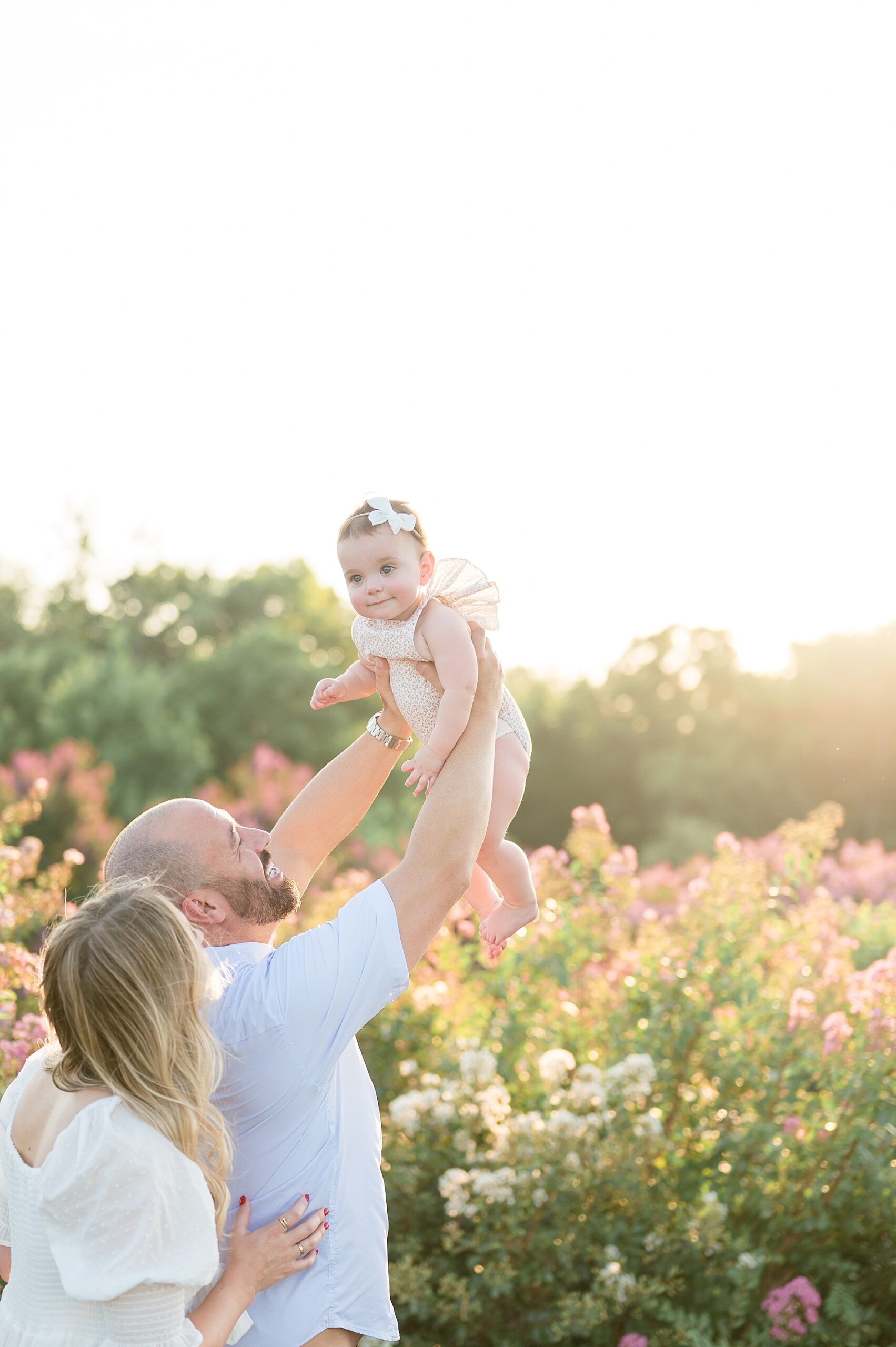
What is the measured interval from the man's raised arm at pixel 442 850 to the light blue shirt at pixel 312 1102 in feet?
0.12

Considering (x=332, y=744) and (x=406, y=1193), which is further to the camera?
(x=332, y=744)

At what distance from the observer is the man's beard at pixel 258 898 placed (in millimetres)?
1975

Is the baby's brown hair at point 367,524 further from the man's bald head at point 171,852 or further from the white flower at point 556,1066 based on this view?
the white flower at point 556,1066

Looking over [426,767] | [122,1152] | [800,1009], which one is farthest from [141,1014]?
[800,1009]

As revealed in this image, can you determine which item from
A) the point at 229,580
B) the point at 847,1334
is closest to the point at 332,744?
the point at 229,580

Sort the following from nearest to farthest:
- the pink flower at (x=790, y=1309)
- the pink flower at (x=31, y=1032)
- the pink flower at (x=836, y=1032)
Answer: the pink flower at (x=31, y=1032)
the pink flower at (x=790, y=1309)
the pink flower at (x=836, y=1032)

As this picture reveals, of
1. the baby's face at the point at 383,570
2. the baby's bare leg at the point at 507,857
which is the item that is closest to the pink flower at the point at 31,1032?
the baby's bare leg at the point at 507,857

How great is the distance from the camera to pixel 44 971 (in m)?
1.67

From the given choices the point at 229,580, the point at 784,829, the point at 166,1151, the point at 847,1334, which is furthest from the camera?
the point at 229,580

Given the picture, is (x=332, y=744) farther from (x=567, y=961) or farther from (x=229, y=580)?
(x=567, y=961)

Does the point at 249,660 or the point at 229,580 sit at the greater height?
the point at 229,580

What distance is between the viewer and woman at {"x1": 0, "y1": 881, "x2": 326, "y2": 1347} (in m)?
1.54

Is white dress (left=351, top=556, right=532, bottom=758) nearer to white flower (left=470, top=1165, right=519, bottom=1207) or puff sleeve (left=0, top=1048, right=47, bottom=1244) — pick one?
puff sleeve (left=0, top=1048, right=47, bottom=1244)

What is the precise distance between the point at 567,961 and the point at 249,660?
711 inches
